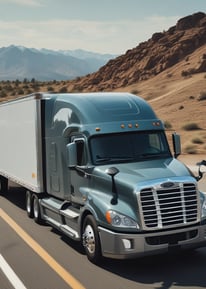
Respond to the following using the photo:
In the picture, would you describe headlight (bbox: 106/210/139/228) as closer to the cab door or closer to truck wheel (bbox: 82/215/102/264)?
truck wheel (bbox: 82/215/102/264)

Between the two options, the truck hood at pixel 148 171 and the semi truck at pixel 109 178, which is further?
the truck hood at pixel 148 171

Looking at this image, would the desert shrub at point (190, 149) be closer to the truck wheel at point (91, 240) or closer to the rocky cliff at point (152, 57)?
the truck wheel at point (91, 240)

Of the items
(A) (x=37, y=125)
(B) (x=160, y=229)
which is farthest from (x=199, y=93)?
(B) (x=160, y=229)

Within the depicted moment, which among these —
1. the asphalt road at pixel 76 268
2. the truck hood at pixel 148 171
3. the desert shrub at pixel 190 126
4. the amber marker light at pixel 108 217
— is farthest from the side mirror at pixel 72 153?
the desert shrub at pixel 190 126

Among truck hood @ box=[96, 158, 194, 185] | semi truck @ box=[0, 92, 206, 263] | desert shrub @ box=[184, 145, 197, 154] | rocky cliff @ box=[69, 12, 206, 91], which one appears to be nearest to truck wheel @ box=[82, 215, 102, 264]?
semi truck @ box=[0, 92, 206, 263]

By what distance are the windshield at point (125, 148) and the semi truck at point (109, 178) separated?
2cm

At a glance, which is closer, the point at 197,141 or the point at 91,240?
the point at 91,240

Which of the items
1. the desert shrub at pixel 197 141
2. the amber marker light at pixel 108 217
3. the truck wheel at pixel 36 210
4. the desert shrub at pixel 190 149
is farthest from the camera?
the desert shrub at pixel 197 141

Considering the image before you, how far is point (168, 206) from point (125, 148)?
184cm

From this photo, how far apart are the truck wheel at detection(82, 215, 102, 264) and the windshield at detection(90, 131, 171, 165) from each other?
117 cm

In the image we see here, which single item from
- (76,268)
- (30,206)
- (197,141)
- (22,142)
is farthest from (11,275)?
(197,141)

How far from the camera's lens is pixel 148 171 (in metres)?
9.34

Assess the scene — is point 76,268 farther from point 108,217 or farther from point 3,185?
point 3,185

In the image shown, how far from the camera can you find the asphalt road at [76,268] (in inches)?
322
